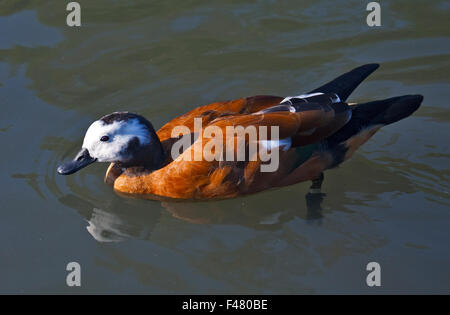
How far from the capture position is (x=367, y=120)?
6824 mm

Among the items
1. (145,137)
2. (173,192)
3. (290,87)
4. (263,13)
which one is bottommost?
(173,192)

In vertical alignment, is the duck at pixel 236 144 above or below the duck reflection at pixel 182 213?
above

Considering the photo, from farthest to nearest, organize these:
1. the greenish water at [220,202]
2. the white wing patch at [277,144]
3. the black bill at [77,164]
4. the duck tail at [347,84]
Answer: the duck tail at [347,84]
the black bill at [77,164]
the white wing patch at [277,144]
the greenish water at [220,202]

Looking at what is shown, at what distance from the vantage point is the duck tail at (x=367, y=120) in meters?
6.74

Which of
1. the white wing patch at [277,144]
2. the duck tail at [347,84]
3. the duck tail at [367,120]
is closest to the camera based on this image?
the white wing patch at [277,144]

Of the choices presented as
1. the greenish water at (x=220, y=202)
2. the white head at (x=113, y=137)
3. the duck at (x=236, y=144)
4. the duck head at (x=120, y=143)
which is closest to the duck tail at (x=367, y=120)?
the duck at (x=236, y=144)

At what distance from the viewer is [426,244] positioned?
236 inches

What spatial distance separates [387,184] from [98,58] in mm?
4207

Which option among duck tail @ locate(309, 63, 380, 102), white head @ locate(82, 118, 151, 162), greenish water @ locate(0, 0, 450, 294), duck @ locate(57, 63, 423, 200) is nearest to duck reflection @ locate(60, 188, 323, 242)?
greenish water @ locate(0, 0, 450, 294)

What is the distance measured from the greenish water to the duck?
0.24 metres

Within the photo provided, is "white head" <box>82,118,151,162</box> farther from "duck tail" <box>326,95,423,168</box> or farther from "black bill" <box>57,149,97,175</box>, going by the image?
"duck tail" <box>326,95,423,168</box>

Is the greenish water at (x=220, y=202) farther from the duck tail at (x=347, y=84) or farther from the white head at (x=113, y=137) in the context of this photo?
the duck tail at (x=347, y=84)
